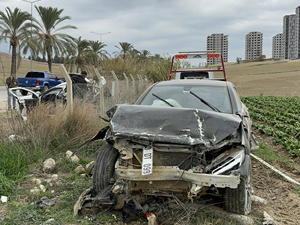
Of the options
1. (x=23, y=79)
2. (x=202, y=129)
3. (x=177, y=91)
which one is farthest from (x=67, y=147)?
(x=23, y=79)

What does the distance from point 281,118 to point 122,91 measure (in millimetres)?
6642

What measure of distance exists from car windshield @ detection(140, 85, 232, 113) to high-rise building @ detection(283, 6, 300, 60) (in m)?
126

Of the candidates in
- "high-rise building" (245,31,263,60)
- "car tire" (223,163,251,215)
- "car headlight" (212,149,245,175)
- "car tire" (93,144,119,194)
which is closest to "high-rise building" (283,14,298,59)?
"high-rise building" (245,31,263,60)

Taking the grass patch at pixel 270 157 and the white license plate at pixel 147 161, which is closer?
the white license plate at pixel 147 161

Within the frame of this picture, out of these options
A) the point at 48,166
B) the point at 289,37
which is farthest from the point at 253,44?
the point at 48,166

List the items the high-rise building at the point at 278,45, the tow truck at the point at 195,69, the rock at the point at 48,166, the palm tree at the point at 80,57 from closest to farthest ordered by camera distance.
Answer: the rock at the point at 48,166 < the tow truck at the point at 195,69 < the palm tree at the point at 80,57 < the high-rise building at the point at 278,45

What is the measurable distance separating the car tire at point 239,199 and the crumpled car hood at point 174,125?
0.60 metres

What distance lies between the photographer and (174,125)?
3.46 metres

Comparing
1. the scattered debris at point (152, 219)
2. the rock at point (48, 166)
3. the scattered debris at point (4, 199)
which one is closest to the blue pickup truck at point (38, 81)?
the rock at point (48, 166)

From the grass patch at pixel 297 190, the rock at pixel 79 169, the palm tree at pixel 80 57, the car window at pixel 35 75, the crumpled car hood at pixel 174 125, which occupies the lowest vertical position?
the grass patch at pixel 297 190

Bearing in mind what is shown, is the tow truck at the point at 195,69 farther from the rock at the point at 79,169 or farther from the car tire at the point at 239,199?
the car tire at the point at 239,199

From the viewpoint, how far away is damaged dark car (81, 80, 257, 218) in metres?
3.22

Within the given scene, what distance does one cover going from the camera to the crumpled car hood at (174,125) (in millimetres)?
3299

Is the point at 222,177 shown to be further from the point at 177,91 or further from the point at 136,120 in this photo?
the point at 177,91
